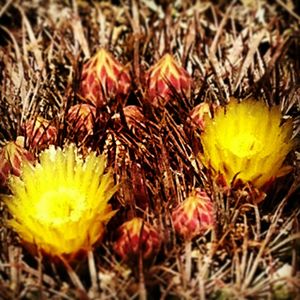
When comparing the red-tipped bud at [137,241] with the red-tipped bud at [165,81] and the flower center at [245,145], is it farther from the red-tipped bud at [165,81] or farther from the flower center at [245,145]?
the red-tipped bud at [165,81]

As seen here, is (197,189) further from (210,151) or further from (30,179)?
(30,179)

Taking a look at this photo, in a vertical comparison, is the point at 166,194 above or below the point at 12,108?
below

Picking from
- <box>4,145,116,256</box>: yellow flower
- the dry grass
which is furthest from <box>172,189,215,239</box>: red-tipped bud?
<box>4,145,116,256</box>: yellow flower

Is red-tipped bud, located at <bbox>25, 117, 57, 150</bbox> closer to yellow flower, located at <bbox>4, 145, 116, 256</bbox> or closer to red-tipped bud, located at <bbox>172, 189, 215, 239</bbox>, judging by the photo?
yellow flower, located at <bbox>4, 145, 116, 256</bbox>

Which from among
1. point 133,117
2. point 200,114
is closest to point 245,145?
point 200,114

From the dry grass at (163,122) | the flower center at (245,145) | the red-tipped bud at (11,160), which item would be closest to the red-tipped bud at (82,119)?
the dry grass at (163,122)

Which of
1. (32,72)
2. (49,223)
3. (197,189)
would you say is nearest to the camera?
(49,223)

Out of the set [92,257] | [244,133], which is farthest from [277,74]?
[92,257]
